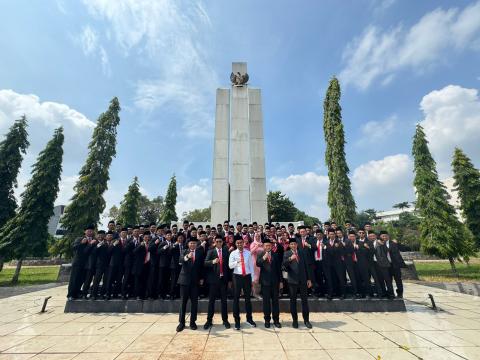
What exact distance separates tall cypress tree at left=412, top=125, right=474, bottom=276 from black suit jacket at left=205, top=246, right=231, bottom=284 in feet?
56.9

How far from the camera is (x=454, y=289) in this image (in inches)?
412

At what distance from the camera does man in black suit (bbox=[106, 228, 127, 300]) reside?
7.21 metres

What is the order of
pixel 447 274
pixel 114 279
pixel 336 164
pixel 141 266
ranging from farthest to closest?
pixel 336 164 → pixel 447 274 → pixel 114 279 → pixel 141 266

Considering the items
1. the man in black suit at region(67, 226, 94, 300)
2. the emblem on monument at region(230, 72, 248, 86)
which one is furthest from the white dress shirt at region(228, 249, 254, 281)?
the emblem on monument at region(230, 72, 248, 86)

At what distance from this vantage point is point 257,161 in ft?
52.3

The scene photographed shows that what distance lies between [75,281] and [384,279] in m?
9.19

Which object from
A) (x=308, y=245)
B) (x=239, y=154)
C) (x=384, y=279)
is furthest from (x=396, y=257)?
(x=239, y=154)

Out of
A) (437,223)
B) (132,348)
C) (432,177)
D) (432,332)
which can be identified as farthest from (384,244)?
(432,177)

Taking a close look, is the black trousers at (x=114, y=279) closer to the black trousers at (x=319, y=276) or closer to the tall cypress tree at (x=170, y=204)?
the black trousers at (x=319, y=276)

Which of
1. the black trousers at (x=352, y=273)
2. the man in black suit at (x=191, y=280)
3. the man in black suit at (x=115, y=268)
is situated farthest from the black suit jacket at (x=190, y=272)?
the black trousers at (x=352, y=273)

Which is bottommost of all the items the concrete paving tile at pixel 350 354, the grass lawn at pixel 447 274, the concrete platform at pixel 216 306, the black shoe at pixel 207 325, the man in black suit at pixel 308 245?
the concrete paving tile at pixel 350 354

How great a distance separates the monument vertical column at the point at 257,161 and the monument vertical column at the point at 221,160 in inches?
62.6

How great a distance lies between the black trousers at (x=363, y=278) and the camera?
7199mm

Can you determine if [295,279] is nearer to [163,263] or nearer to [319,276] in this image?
[319,276]
